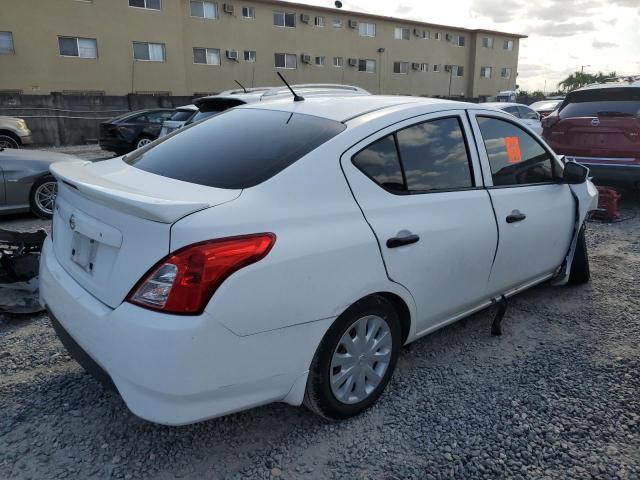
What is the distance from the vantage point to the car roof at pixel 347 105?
2688mm

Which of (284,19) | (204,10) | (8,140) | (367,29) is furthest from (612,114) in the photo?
(367,29)

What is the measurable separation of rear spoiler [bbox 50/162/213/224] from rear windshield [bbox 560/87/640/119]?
677 cm

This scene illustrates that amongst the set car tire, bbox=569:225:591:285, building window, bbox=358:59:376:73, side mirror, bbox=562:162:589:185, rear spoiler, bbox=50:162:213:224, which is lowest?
car tire, bbox=569:225:591:285

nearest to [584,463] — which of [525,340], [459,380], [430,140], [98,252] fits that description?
[459,380]

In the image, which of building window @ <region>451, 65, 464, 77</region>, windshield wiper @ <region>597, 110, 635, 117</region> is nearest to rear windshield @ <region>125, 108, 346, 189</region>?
windshield wiper @ <region>597, 110, 635, 117</region>

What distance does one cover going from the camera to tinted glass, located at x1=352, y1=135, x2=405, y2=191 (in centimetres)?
245

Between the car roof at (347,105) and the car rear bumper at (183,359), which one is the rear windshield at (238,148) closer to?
the car roof at (347,105)

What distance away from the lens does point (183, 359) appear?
6.02 ft

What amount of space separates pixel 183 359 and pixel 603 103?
724cm

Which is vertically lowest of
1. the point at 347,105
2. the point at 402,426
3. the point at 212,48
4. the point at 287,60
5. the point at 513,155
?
the point at 402,426

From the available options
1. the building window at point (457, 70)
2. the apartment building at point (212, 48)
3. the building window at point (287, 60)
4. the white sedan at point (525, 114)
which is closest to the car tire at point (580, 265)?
the white sedan at point (525, 114)

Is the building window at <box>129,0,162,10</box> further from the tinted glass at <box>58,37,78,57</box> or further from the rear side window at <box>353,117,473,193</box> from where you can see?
the rear side window at <box>353,117,473,193</box>

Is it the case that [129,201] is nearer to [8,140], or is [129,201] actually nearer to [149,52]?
[8,140]

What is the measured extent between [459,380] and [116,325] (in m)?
1.97
